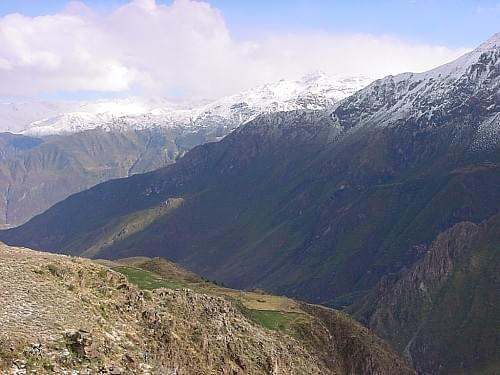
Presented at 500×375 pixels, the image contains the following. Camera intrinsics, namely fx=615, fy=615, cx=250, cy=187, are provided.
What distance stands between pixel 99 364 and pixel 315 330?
5213 centimetres

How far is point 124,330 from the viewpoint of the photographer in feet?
155

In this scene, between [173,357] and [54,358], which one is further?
[173,357]

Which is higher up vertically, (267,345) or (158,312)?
(158,312)

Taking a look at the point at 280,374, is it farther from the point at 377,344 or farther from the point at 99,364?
the point at 377,344

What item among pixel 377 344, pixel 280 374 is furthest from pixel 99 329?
pixel 377 344

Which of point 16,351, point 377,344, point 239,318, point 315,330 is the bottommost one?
point 377,344

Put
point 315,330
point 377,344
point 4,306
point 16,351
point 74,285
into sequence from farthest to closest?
1. point 377,344
2. point 315,330
3. point 74,285
4. point 4,306
5. point 16,351

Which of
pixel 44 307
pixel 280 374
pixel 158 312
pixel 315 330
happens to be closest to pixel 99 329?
pixel 44 307

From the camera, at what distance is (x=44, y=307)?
147 feet

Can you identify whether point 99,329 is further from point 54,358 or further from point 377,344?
point 377,344

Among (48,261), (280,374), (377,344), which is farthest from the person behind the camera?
(377,344)

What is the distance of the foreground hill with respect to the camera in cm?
3947

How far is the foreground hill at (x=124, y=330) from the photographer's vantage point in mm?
39469

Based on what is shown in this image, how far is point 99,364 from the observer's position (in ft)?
130
